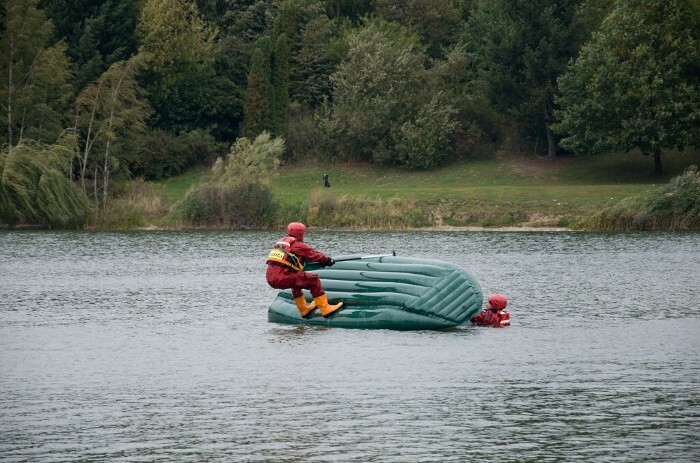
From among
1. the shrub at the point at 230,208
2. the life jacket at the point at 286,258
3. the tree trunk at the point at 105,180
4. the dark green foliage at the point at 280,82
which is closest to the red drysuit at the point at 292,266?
the life jacket at the point at 286,258

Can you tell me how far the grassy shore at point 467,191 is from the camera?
73.2 metres

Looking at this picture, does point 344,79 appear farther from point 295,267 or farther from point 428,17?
point 295,267

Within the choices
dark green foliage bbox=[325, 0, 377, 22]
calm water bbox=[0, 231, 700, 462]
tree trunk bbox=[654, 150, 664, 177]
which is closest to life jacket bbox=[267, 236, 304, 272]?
calm water bbox=[0, 231, 700, 462]

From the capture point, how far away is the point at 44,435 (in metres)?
18.7

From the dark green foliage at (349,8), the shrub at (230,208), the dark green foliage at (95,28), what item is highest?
the dark green foliage at (349,8)

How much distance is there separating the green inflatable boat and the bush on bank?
133 ft

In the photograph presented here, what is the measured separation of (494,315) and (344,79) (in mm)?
Answer: 71601

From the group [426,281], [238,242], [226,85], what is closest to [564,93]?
[226,85]

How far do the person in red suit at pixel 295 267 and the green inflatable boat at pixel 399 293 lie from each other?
0.37 metres

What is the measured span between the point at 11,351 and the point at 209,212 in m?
47.0

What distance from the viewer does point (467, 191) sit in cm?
7850

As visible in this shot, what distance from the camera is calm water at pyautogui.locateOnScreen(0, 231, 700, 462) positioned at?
18000 millimetres

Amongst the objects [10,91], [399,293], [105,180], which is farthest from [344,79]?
[399,293]

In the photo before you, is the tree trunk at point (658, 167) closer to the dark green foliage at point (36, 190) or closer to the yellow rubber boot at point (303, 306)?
the dark green foliage at point (36, 190)
